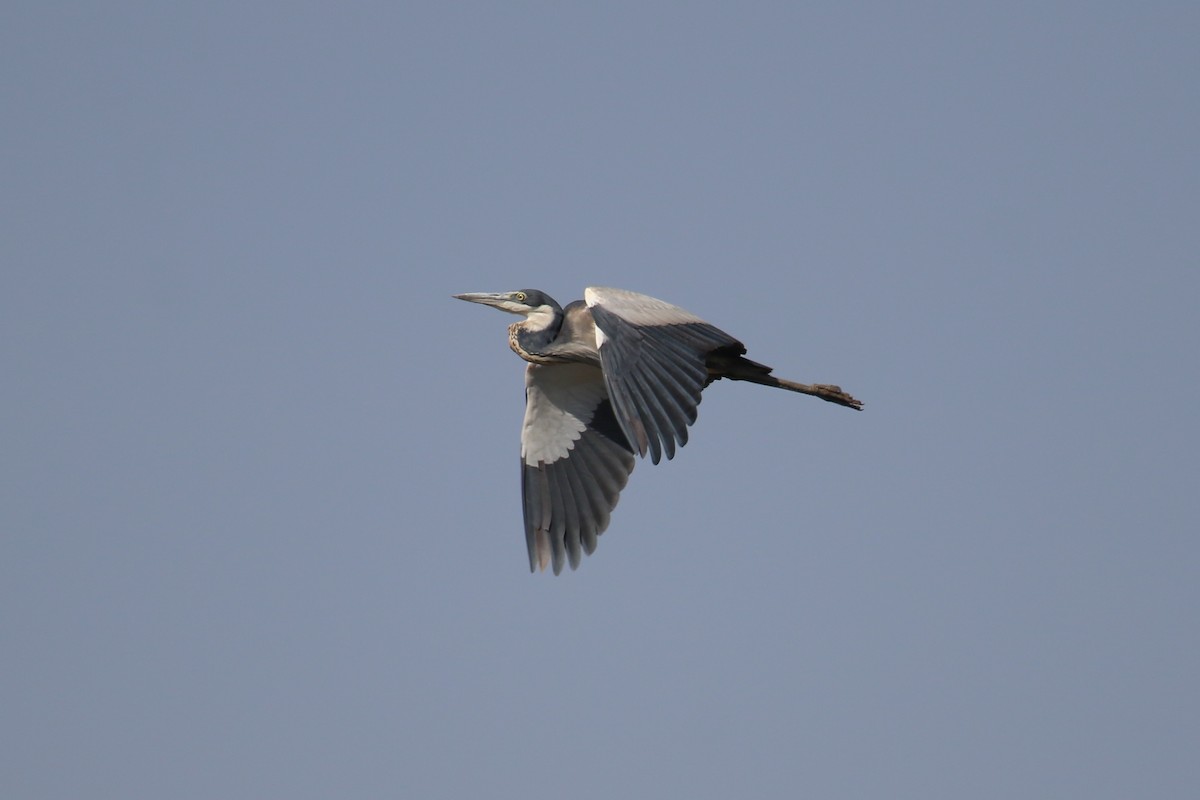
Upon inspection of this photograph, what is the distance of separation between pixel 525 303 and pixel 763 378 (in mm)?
1853

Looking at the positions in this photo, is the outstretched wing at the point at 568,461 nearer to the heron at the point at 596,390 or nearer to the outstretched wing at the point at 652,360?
the heron at the point at 596,390

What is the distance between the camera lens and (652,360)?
31.1ft

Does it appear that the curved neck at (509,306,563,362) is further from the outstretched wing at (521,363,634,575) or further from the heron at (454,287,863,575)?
the outstretched wing at (521,363,634,575)

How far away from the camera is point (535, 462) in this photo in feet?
39.1

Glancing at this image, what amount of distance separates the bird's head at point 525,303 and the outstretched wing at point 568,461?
45 cm

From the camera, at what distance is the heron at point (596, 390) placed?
9266 millimetres

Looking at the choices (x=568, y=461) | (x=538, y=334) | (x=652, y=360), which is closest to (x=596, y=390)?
(x=568, y=461)

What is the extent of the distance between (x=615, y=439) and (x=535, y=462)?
0.64 meters

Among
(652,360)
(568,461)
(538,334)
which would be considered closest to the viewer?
(652,360)

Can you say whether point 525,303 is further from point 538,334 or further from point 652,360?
point 652,360

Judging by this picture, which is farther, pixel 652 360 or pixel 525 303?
pixel 525 303

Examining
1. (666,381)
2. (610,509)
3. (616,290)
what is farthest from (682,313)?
(610,509)

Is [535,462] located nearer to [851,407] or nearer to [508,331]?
[508,331]

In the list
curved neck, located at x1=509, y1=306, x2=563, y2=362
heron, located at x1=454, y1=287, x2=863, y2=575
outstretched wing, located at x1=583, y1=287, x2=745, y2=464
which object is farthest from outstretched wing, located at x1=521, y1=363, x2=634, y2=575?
outstretched wing, located at x1=583, y1=287, x2=745, y2=464
